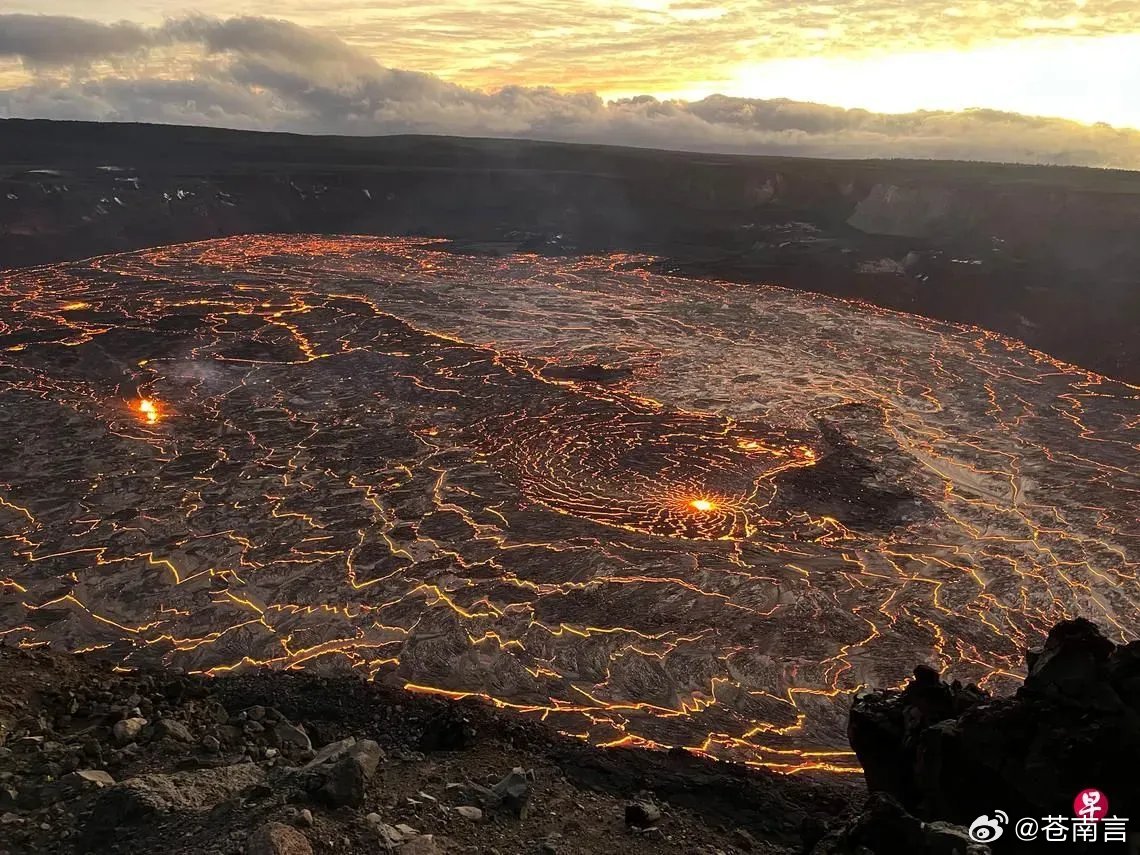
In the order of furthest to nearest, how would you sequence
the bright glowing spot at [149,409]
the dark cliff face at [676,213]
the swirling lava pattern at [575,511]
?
the dark cliff face at [676,213], the bright glowing spot at [149,409], the swirling lava pattern at [575,511]

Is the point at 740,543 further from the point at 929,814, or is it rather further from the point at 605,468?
the point at 929,814

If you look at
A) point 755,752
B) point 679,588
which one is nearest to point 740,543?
point 679,588

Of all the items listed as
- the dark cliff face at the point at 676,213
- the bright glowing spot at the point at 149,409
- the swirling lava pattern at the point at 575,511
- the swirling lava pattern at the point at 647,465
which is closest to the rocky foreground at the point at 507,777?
the swirling lava pattern at the point at 575,511

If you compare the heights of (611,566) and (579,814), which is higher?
(579,814)

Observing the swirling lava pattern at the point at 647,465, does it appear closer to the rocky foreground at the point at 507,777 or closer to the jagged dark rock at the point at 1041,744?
the rocky foreground at the point at 507,777


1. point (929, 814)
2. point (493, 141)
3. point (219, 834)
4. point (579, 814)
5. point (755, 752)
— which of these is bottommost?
point (755, 752)

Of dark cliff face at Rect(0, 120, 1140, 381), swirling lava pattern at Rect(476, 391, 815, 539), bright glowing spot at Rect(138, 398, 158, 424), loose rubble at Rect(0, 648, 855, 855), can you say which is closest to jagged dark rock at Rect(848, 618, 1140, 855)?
loose rubble at Rect(0, 648, 855, 855)

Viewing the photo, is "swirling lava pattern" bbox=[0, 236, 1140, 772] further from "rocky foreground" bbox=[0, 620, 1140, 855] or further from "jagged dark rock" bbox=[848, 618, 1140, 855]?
"jagged dark rock" bbox=[848, 618, 1140, 855]

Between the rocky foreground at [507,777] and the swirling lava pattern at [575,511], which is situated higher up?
the rocky foreground at [507,777]
